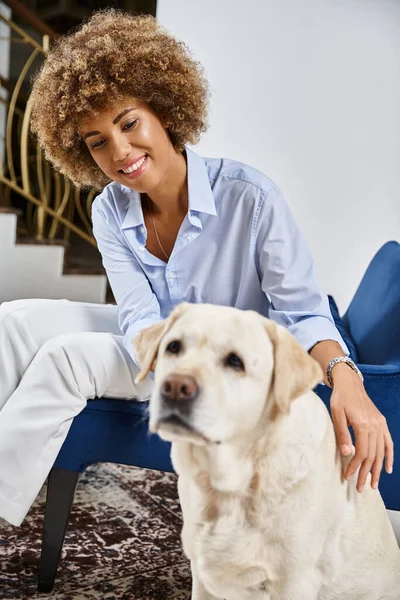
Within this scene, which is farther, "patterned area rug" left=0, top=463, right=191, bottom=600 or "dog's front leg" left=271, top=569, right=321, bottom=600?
"patterned area rug" left=0, top=463, right=191, bottom=600

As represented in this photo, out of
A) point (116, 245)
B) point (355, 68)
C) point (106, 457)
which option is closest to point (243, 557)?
point (106, 457)

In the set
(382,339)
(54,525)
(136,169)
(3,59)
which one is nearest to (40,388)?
(54,525)

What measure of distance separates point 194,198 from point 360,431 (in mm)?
773

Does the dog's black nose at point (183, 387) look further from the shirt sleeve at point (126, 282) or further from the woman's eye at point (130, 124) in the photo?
the woman's eye at point (130, 124)

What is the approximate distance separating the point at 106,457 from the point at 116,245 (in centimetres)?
60

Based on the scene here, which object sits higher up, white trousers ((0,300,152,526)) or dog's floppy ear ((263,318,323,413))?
dog's floppy ear ((263,318,323,413))

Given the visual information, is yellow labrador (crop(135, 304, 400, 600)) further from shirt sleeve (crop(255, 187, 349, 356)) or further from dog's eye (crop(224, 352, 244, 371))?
shirt sleeve (crop(255, 187, 349, 356))

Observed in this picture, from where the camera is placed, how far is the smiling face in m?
1.83

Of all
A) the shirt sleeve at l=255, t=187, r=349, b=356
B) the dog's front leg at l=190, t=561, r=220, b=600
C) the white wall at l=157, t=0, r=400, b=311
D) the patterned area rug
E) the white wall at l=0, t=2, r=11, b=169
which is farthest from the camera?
the white wall at l=0, t=2, r=11, b=169

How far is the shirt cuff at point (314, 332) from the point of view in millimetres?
1634

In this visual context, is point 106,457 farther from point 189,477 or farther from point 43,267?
point 43,267

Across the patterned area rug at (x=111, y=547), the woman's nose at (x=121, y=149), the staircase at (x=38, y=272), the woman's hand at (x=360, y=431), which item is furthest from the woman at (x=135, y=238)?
the staircase at (x=38, y=272)

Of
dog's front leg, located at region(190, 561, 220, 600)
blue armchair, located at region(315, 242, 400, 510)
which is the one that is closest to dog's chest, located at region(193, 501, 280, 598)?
dog's front leg, located at region(190, 561, 220, 600)

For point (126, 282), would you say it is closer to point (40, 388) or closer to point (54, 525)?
point (40, 388)
